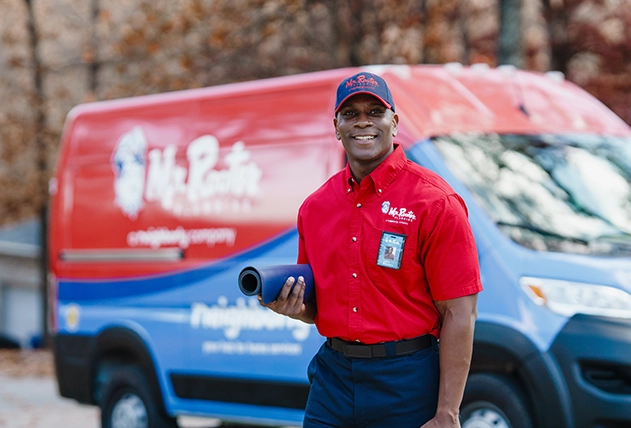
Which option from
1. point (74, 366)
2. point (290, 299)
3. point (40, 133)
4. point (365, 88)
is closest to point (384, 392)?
point (290, 299)

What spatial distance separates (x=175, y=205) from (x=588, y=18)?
10.9 m

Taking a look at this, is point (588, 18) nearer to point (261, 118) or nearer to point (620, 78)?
point (620, 78)

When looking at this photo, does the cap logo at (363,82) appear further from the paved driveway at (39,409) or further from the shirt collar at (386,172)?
the paved driveway at (39,409)

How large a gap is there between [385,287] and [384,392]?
13.6 inches

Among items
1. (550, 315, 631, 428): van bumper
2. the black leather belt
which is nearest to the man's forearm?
the black leather belt

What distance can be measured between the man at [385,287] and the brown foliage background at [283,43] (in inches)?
304

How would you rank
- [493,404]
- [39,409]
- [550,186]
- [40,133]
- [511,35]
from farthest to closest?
[40,133] → [39,409] → [511,35] → [550,186] → [493,404]

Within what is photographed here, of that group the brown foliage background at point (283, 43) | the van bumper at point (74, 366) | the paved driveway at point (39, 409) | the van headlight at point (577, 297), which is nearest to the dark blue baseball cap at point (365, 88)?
the van headlight at point (577, 297)

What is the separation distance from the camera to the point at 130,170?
8.08 metres

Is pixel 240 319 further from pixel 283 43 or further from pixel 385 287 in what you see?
pixel 283 43

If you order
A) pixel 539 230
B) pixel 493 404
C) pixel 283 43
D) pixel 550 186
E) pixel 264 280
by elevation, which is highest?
pixel 283 43

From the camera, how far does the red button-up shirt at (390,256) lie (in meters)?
3.37

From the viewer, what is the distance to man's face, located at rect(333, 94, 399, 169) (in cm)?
355

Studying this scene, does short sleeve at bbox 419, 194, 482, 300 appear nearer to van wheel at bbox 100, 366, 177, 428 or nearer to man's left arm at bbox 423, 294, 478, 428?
man's left arm at bbox 423, 294, 478, 428
